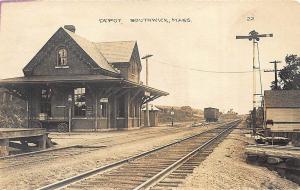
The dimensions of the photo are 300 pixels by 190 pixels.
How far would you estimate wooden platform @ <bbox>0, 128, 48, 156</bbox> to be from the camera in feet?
44.8

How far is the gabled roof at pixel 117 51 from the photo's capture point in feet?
121

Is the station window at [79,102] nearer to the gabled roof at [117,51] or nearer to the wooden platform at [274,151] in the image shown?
the gabled roof at [117,51]

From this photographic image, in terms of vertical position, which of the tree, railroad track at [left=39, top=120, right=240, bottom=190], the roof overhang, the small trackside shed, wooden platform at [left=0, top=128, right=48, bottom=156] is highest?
the tree

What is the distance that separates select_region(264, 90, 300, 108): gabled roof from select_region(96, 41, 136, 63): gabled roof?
1290 cm

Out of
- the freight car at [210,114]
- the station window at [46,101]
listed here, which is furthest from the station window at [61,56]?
the freight car at [210,114]

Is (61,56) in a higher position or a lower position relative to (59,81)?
higher

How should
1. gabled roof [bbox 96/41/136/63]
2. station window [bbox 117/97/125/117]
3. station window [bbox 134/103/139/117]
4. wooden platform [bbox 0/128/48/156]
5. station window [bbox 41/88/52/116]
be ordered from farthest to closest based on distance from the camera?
station window [bbox 134/103/139/117] < gabled roof [bbox 96/41/136/63] < station window [bbox 117/97/125/117] < station window [bbox 41/88/52/116] < wooden platform [bbox 0/128/48/156]

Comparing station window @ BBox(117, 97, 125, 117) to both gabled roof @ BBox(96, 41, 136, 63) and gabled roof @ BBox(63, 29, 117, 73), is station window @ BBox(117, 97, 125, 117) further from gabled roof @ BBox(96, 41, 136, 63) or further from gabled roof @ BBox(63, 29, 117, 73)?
gabled roof @ BBox(96, 41, 136, 63)

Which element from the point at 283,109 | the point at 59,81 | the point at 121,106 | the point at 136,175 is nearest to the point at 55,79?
the point at 59,81

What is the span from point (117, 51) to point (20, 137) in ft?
78.7

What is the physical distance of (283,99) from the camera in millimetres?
31062

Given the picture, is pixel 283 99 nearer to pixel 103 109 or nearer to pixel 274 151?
pixel 103 109

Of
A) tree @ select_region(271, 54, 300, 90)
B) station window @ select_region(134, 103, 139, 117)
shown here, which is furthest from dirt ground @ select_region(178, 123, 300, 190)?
tree @ select_region(271, 54, 300, 90)

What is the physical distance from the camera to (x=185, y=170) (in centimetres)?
1080
